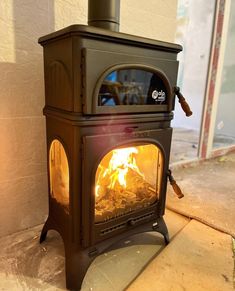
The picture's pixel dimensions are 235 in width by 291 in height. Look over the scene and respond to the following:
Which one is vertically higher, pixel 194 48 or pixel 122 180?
pixel 194 48

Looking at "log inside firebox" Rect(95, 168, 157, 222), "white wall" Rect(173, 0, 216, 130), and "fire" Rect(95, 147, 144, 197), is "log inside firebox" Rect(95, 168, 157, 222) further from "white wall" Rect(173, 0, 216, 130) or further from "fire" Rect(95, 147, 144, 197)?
"white wall" Rect(173, 0, 216, 130)

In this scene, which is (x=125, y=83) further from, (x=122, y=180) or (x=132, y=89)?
(x=122, y=180)

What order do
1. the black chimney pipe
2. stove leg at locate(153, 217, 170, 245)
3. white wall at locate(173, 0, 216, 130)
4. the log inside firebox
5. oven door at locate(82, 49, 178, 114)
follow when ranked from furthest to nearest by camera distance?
1. white wall at locate(173, 0, 216, 130)
2. stove leg at locate(153, 217, 170, 245)
3. the log inside firebox
4. the black chimney pipe
5. oven door at locate(82, 49, 178, 114)

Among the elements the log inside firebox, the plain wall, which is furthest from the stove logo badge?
the plain wall

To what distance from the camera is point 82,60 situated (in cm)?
72

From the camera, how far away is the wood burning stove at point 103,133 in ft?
2.46

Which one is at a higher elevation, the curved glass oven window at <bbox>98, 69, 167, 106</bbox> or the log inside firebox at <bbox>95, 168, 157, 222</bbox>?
the curved glass oven window at <bbox>98, 69, 167, 106</bbox>

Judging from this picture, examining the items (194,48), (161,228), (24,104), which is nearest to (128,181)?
(161,228)

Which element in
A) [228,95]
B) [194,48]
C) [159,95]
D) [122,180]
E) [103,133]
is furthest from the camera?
[194,48]

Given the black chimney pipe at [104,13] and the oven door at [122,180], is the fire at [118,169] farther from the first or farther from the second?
the black chimney pipe at [104,13]

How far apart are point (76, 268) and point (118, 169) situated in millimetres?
406

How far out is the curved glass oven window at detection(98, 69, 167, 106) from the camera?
0.80m

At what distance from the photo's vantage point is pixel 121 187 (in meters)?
1.05

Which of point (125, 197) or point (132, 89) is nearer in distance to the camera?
point (132, 89)
